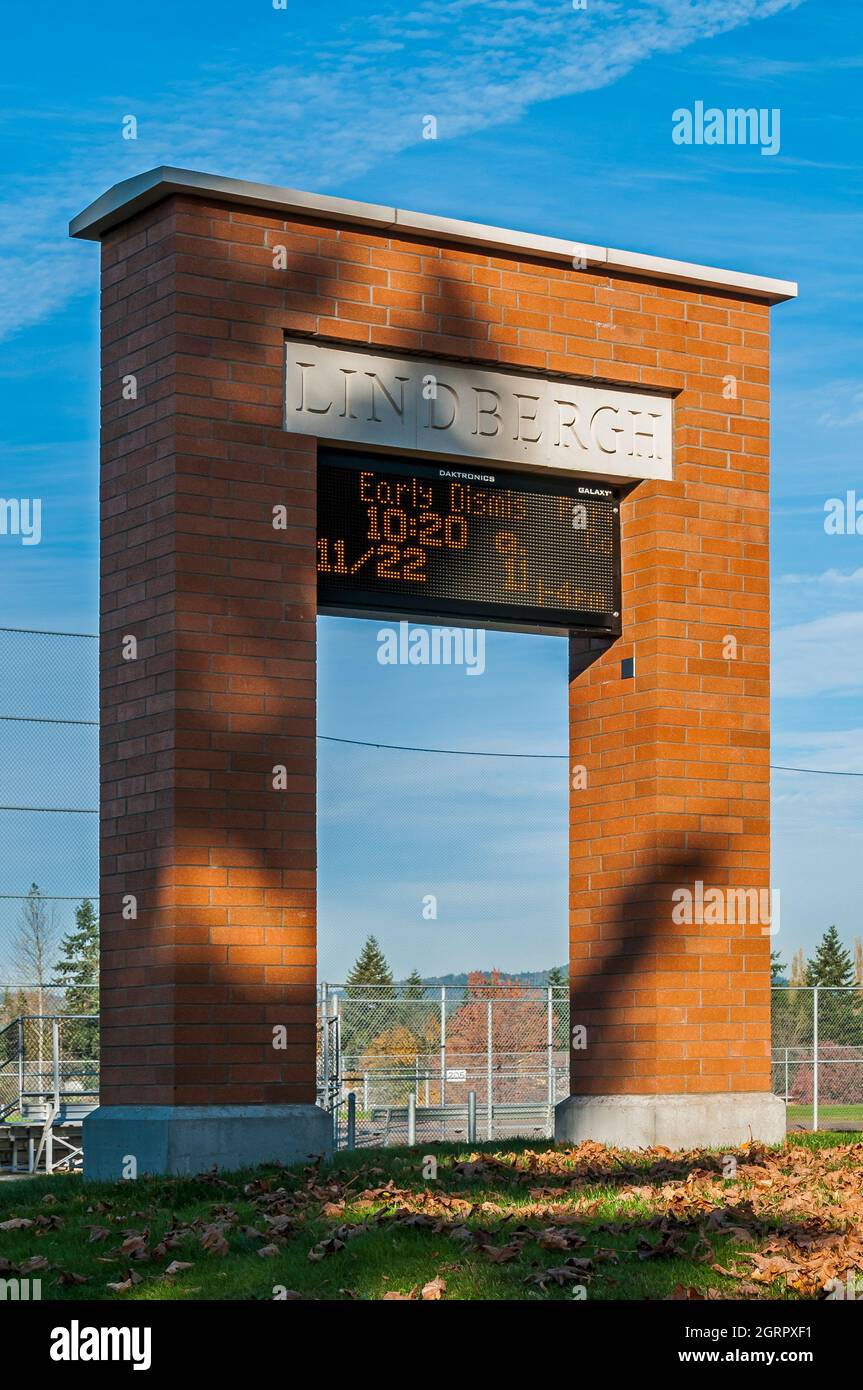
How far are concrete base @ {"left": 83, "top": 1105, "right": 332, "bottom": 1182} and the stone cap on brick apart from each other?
6007 millimetres

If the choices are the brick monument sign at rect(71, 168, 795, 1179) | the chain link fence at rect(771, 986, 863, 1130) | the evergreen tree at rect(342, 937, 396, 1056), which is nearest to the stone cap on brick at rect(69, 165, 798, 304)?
the brick monument sign at rect(71, 168, 795, 1179)

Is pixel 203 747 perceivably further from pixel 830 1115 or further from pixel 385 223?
pixel 830 1115

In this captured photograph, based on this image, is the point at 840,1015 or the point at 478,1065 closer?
the point at 478,1065

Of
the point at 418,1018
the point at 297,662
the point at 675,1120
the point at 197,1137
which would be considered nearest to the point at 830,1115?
the point at 418,1018

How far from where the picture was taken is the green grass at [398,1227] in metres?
7.06

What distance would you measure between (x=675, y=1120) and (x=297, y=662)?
14.2 feet

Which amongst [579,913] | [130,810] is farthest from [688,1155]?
[130,810]

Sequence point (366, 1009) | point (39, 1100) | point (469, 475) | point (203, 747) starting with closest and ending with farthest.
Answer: point (203, 747) → point (469, 475) → point (39, 1100) → point (366, 1009)

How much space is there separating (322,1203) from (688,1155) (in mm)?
3352

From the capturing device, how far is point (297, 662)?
40.0 feet

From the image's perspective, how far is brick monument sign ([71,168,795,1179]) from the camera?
38.6ft

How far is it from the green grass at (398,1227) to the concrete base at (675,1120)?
46.1 inches
